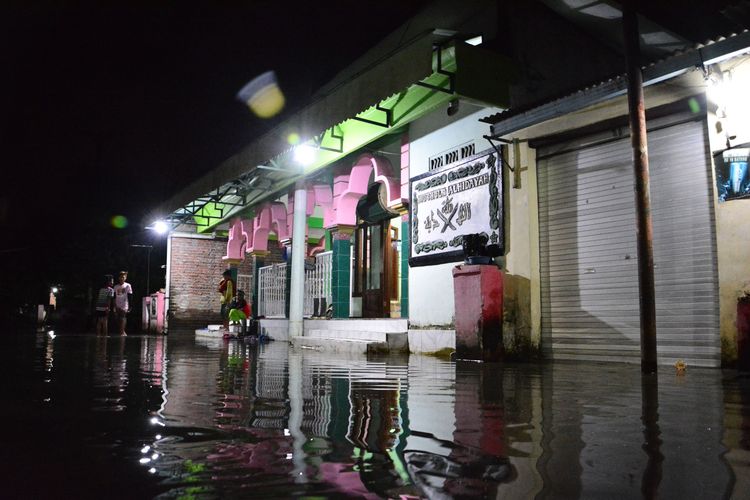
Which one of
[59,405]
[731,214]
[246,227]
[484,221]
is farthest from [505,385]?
[246,227]

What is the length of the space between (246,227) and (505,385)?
664 inches

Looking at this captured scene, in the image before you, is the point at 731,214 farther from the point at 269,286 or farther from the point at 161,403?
the point at 269,286

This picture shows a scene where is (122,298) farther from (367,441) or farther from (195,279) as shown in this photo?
(367,441)

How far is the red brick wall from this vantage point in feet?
77.8

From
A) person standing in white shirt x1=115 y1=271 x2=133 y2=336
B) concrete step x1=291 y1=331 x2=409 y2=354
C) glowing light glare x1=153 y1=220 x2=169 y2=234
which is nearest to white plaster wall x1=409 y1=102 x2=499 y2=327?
concrete step x1=291 y1=331 x2=409 y2=354

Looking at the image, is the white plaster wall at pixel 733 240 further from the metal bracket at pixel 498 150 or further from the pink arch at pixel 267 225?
the pink arch at pixel 267 225

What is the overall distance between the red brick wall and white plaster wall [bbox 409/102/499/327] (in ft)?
43.9

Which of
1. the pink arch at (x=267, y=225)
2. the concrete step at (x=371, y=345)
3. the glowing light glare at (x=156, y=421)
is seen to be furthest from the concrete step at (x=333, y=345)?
the glowing light glare at (x=156, y=421)

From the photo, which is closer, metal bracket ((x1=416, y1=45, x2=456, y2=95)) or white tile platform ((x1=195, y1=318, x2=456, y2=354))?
metal bracket ((x1=416, y1=45, x2=456, y2=95))

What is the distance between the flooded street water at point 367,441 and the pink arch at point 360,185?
820 centimetres

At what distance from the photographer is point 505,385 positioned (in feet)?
16.5

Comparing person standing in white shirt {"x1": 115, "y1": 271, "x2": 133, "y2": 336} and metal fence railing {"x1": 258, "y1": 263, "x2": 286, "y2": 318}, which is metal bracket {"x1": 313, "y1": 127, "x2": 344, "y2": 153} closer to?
metal fence railing {"x1": 258, "y1": 263, "x2": 286, "y2": 318}

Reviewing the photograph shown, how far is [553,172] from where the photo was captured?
31.3 feet

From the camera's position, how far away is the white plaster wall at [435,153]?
10.3 metres
